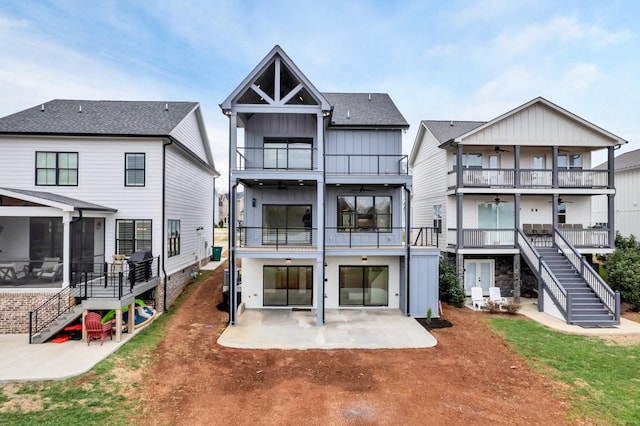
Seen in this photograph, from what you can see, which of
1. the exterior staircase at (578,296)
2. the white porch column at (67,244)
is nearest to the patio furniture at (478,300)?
the exterior staircase at (578,296)

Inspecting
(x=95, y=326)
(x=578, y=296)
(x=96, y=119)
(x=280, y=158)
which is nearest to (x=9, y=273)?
(x=95, y=326)

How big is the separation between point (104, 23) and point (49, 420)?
24670 mm

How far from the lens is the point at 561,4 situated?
70.3 ft

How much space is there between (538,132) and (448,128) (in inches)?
187

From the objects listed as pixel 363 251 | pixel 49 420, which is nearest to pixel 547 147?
pixel 363 251

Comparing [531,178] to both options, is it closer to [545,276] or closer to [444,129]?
[545,276]

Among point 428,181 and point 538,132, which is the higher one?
point 538,132

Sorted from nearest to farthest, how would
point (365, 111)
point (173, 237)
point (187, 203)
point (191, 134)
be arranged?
point (173, 237), point (365, 111), point (187, 203), point (191, 134)

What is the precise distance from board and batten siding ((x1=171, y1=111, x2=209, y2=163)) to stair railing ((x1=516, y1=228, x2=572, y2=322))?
18545 mm

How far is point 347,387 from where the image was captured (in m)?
7.52

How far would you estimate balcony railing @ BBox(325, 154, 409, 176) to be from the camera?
14705mm

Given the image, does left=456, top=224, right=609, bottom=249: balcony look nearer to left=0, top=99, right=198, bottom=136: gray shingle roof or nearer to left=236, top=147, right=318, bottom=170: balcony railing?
left=236, top=147, right=318, bottom=170: balcony railing

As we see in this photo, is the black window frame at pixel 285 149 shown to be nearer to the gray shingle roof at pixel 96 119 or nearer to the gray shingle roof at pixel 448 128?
the gray shingle roof at pixel 96 119

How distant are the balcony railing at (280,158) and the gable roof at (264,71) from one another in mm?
2546
